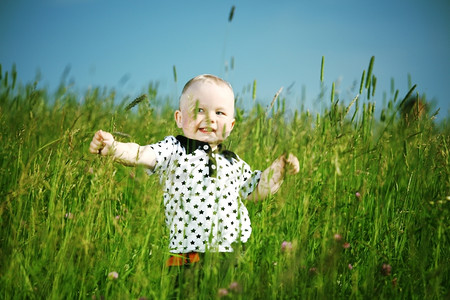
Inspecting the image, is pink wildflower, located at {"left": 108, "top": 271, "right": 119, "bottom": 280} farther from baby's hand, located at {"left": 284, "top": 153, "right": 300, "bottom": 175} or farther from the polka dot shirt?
baby's hand, located at {"left": 284, "top": 153, "right": 300, "bottom": 175}

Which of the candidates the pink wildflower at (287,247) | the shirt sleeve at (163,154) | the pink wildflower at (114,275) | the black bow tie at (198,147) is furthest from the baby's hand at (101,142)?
the pink wildflower at (287,247)

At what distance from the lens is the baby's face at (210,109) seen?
6.39ft

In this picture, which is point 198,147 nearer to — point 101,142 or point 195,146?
point 195,146

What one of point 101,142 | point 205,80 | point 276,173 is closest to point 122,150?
point 101,142

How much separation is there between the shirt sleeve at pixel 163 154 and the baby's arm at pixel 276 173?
0.43 metres

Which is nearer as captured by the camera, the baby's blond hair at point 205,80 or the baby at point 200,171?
the baby at point 200,171

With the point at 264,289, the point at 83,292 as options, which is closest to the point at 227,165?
the point at 264,289

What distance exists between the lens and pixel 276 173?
195 cm

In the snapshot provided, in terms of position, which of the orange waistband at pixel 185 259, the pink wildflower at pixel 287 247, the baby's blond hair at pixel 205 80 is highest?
the baby's blond hair at pixel 205 80

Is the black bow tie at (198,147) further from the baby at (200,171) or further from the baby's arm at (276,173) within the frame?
the baby's arm at (276,173)

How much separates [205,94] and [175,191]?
1.53 ft

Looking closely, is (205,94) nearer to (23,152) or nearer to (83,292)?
(83,292)

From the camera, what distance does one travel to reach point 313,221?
6.76 ft

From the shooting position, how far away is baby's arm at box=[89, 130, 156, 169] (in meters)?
1.76
